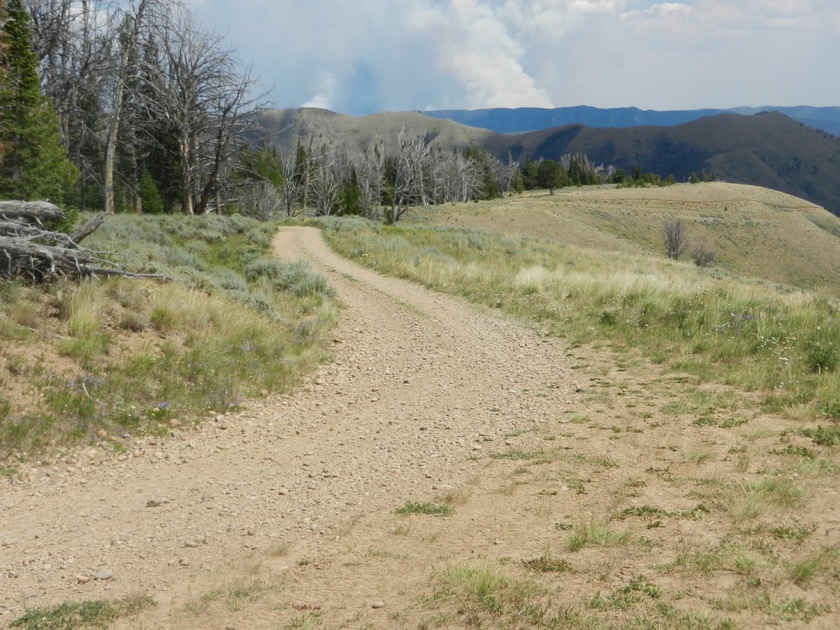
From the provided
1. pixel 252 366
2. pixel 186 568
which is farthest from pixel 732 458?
pixel 252 366

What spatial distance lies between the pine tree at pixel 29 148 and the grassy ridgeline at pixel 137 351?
4.49 meters

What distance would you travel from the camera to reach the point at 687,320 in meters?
11.7

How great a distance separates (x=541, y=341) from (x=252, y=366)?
18.8 ft

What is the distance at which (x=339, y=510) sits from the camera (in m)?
5.61

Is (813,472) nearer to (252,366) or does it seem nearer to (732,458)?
(732,458)

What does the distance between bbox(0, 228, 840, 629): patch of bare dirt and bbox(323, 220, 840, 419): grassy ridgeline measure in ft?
2.70

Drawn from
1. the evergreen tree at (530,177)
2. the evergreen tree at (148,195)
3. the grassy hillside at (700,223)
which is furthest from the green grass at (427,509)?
the evergreen tree at (530,177)

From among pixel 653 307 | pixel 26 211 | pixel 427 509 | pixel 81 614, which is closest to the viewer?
pixel 81 614

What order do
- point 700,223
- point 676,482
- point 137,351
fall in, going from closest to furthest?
1. point 676,482
2. point 137,351
3. point 700,223

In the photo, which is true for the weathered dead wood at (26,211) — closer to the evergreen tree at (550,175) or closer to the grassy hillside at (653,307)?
the grassy hillside at (653,307)

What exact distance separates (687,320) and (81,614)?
35.9 ft

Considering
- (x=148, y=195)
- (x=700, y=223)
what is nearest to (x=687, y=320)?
(x=148, y=195)

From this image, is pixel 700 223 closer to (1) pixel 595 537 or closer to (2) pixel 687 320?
(2) pixel 687 320

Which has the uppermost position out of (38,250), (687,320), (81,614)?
(38,250)
